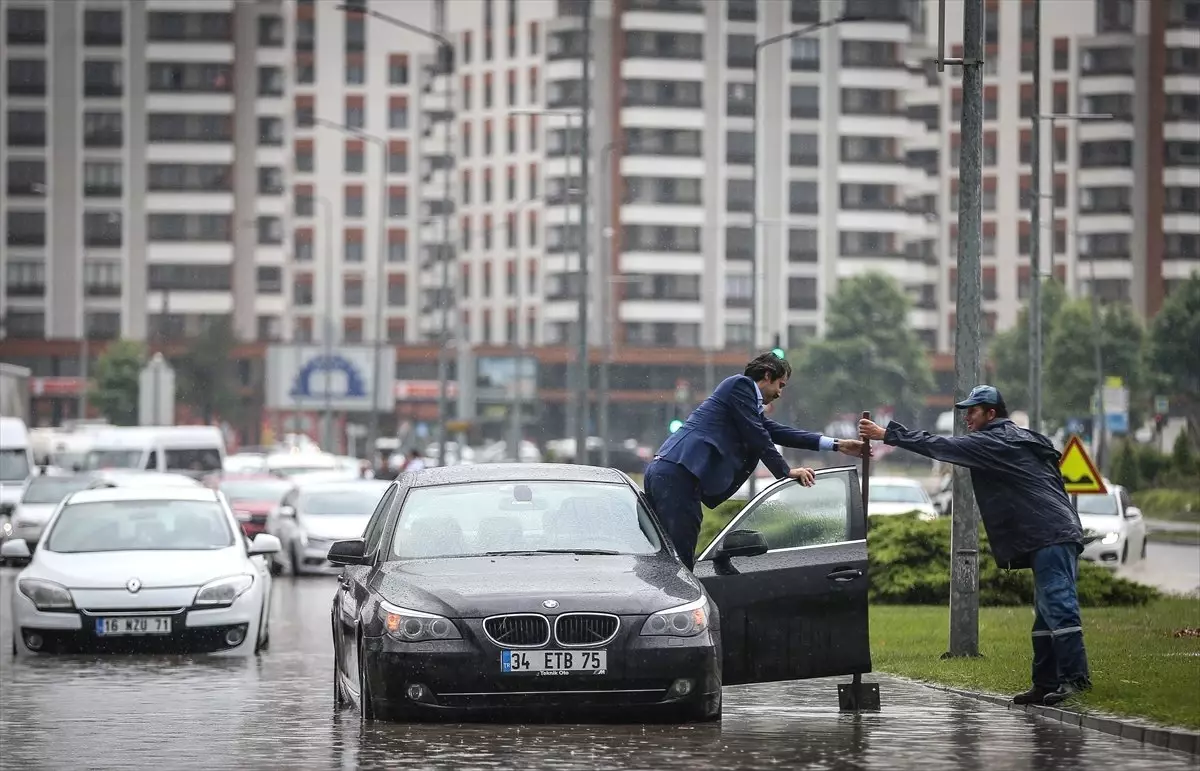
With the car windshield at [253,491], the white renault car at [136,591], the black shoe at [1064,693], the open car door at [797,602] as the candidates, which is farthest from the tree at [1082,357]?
the open car door at [797,602]

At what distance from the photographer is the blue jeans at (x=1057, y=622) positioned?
42.0 feet

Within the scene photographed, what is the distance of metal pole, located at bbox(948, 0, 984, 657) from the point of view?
16594 mm

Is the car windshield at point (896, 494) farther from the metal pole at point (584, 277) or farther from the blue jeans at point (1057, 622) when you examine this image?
the blue jeans at point (1057, 622)

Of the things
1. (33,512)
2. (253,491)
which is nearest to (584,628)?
(33,512)

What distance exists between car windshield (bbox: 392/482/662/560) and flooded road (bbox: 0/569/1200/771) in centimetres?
102

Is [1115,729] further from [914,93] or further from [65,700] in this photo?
[914,93]

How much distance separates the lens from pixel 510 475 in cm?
1285

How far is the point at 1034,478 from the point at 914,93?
4677 inches

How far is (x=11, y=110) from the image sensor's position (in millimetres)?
125250

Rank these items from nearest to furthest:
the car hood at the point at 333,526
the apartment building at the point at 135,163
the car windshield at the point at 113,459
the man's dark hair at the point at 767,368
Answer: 1. the man's dark hair at the point at 767,368
2. the car hood at the point at 333,526
3. the car windshield at the point at 113,459
4. the apartment building at the point at 135,163

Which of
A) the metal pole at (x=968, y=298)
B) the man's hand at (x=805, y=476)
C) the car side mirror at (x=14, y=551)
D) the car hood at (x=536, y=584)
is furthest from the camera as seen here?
the car side mirror at (x=14, y=551)

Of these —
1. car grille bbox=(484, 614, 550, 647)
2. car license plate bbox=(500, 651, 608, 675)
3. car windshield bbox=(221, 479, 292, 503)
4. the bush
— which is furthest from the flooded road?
car windshield bbox=(221, 479, 292, 503)

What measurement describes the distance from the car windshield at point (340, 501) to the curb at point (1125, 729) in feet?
76.0

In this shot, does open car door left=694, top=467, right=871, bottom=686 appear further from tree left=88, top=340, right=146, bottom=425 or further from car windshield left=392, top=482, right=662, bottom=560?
tree left=88, top=340, right=146, bottom=425
